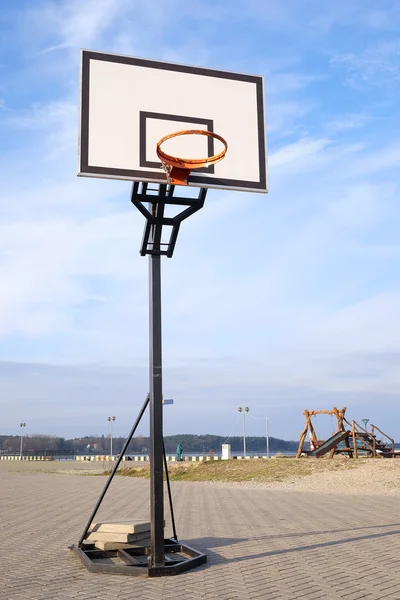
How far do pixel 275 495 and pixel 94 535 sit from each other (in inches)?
352

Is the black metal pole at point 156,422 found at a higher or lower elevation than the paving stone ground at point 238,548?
higher

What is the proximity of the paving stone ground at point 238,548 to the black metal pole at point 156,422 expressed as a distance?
0.56 m

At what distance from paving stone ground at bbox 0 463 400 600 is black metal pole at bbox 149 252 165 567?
1.83 ft

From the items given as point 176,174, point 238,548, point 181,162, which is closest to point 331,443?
point 238,548

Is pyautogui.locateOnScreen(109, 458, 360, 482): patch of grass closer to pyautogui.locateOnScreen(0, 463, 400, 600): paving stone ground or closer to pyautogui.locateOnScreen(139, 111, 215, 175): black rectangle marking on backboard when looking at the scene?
pyautogui.locateOnScreen(0, 463, 400, 600): paving stone ground

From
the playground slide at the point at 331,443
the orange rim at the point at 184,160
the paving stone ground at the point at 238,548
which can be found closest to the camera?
the paving stone ground at the point at 238,548

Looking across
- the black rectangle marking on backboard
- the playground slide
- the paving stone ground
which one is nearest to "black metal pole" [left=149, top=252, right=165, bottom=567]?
the paving stone ground

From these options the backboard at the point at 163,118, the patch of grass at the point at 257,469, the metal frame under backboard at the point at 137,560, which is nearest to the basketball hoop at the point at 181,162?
the backboard at the point at 163,118

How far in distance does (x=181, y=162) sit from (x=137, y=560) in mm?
5166

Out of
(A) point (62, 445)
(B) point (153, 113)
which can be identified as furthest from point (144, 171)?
(A) point (62, 445)

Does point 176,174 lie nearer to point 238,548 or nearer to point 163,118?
point 163,118

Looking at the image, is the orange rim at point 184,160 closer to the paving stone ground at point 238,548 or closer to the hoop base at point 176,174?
the hoop base at point 176,174

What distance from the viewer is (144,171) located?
777 centimetres

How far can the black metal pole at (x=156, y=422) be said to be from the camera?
721 cm
